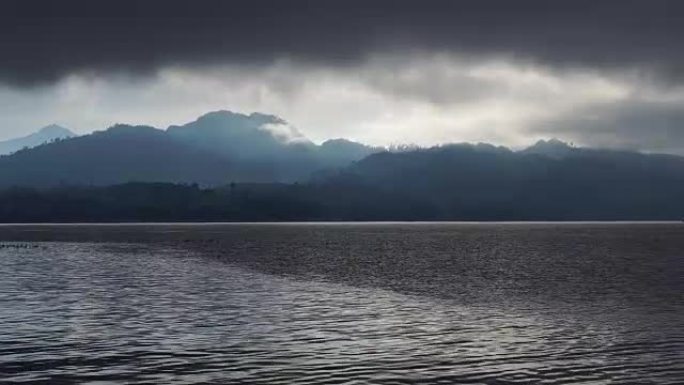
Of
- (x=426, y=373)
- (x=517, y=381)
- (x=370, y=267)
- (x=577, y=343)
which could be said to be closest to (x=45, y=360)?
(x=426, y=373)

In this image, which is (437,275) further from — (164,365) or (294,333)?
(164,365)

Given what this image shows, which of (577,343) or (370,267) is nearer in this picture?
(577,343)

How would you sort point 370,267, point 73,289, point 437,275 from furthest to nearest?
point 370,267
point 437,275
point 73,289

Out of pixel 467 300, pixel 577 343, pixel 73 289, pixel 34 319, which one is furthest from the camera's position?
pixel 73 289

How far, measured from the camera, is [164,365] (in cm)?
3809

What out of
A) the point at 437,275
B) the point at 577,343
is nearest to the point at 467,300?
the point at 577,343

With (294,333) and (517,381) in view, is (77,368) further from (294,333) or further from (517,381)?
(517,381)

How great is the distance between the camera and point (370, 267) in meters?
127

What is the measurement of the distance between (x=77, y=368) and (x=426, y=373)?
18395 millimetres

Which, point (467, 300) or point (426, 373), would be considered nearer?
point (426, 373)

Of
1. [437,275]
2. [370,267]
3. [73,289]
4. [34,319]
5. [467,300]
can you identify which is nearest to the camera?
[34,319]

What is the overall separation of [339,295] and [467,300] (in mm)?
13792

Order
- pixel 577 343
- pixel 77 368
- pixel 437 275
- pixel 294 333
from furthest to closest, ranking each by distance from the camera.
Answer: pixel 437 275
pixel 294 333
pixel 577 343
pixel 77 368

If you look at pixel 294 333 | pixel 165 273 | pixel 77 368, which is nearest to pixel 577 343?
pixel 294 333
